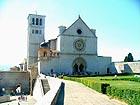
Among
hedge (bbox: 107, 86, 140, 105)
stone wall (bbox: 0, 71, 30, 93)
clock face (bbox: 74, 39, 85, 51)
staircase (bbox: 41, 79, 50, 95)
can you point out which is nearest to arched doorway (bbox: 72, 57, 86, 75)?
clock face (bbox: 74, 39, 85, 51)

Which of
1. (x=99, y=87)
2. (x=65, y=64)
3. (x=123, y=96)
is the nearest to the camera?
(x=123, y=96)

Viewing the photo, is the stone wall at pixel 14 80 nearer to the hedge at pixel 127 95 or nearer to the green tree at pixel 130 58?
the green tree at pixel 130 58

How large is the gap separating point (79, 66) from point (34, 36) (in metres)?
14.0

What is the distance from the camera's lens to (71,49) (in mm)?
49750

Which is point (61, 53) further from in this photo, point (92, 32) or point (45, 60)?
point (92, 32)

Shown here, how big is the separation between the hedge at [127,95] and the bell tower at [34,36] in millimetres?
41377

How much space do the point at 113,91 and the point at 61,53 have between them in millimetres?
31376

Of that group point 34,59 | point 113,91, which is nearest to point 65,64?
point 34,59

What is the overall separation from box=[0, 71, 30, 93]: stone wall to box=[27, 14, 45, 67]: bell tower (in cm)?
1043

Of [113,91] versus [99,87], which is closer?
[113,91]

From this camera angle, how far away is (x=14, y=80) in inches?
1822

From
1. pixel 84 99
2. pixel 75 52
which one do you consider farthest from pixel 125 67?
pixel 84 99

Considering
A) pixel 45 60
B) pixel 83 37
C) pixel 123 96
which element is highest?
pixel 83 37

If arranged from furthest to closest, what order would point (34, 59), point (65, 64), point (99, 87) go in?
point (34, 59) < point (65, 64) < point (99, 87)
